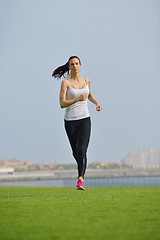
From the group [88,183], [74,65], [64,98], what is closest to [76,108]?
[64,98]

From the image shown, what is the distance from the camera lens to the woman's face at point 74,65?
6.99m

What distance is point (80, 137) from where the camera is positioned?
21.8ft

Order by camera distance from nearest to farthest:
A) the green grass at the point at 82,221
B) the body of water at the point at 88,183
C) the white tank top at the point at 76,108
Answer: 1. the green grass at the point at 82,221
2. the white tank top at the point at 76,108
3. the body of water at the point at 88,183

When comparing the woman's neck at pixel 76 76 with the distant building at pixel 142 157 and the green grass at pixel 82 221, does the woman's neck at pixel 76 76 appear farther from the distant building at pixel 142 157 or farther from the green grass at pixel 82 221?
the distant building at pixel 142 157

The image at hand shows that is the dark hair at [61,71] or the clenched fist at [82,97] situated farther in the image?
the dark hair at [61,71]

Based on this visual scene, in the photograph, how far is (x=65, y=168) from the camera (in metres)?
151

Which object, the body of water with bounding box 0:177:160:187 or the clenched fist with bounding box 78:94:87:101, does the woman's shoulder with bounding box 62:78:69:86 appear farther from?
the body of water with bounding box 0:177:160:187

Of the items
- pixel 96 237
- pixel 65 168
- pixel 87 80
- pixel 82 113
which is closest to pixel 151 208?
pixel 96 237

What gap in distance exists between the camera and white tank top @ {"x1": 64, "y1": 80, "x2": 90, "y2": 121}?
6754mm

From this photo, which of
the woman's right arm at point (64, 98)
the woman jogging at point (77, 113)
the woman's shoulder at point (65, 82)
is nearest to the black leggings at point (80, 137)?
the woman jogging at point (77, 113)

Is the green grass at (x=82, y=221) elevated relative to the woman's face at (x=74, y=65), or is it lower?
lower

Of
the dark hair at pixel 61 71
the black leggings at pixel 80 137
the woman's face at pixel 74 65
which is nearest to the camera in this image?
the black leggings at pixel 80 137

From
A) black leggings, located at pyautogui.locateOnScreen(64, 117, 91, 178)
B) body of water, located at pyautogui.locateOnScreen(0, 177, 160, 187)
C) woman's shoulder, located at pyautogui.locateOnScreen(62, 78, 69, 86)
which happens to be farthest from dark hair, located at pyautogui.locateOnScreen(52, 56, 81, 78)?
body of water, located at pyautogui.locateOnScreen(0, 177, 160, 187)

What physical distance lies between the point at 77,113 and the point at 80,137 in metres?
0.40
